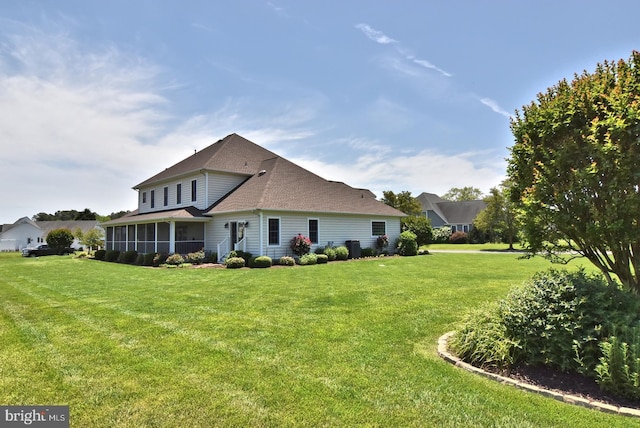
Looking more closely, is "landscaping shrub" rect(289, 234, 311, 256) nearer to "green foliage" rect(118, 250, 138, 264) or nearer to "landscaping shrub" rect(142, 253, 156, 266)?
"landscaping shrub" rect(142, 253, 156, 266)

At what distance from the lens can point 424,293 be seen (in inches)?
356

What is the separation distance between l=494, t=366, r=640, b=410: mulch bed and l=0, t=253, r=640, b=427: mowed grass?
1.11 feet

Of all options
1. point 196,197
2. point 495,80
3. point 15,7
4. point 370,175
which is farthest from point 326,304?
point 370,175

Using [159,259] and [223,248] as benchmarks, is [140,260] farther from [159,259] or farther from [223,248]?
[223,248]

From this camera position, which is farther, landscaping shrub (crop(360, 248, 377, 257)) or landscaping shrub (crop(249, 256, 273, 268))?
landscaping shrub (crop(360, 248, 377, 257))

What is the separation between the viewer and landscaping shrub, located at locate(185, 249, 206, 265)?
18797 millimetres

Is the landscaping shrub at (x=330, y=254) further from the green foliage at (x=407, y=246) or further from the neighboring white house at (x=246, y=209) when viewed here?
the green foliage at (x=407, y=246)

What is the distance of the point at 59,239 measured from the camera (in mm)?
37625

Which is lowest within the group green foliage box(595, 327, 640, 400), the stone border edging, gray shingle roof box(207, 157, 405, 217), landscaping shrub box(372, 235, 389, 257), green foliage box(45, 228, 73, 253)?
the stone border edging

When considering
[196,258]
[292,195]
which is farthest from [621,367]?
[292,195]

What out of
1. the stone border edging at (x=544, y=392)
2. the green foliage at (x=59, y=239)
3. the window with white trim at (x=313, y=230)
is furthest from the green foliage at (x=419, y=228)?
the green foliage at (x=59, y=239)

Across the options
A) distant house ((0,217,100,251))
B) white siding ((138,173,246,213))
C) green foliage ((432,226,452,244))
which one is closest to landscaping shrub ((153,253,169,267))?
white siding ((138,173,246,213))

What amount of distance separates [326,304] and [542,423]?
511cm

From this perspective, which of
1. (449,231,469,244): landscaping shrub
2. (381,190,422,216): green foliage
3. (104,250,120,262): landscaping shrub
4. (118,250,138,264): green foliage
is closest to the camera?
(118,250,138,264): green foliage
